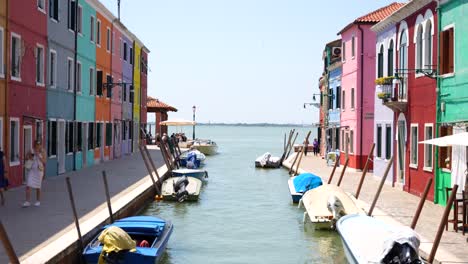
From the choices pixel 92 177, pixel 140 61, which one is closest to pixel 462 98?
pixel 92 177

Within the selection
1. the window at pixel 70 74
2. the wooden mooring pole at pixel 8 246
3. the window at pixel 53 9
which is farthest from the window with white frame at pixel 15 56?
the wooden mooring pole at pixel 8 246

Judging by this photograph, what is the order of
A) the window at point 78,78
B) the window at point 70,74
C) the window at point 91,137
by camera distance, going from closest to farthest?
1. the window at point 70,74
2. the window at point 78,78
3. the window at point 91,137

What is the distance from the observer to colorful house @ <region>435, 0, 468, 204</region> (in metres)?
17.8

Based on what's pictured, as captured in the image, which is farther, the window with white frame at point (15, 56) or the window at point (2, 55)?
the window with white frame at point (15, 56)

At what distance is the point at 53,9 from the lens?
26.4 meters

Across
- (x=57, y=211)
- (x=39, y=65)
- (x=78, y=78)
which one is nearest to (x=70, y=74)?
(x=78, y=78)

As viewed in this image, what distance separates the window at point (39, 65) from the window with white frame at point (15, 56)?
2066 mm

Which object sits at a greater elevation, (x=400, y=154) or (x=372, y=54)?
(x=372, y=54)

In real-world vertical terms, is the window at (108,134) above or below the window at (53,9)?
below

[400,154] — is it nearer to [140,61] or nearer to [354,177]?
[354,177]

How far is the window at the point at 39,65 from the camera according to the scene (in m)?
24.5

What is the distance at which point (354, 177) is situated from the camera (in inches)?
1196

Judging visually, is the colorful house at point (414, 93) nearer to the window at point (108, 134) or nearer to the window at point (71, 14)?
the window at point (71, 14)

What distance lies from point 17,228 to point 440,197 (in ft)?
37.7
